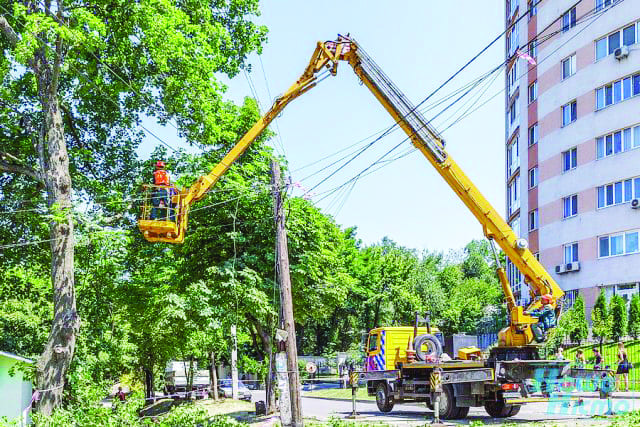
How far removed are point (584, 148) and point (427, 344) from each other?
20741 mm

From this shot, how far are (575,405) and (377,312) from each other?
126 feet

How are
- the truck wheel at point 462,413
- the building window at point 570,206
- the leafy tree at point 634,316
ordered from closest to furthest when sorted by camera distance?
the truck wheel at point 462,413 → the leafy tree at point 634,316 → the building window at point 570,206

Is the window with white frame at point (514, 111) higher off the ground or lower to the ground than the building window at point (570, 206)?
higher

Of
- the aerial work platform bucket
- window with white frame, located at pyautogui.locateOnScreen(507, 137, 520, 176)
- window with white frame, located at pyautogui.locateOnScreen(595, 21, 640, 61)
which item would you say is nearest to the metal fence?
window with white frame, located at pyautogui.locateOnScreen(595, 21, 640, 61)

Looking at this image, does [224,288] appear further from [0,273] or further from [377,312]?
[377,312]

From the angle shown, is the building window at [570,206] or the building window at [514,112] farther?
the building window at [514,112]

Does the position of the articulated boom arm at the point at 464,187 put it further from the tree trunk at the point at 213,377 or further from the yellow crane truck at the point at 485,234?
the tree trunk at the point at 213,377

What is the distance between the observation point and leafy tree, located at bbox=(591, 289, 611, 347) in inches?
1347

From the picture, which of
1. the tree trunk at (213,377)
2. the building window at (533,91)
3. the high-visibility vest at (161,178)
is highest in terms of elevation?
the building window at (533,91)

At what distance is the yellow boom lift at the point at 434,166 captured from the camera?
20406 millimetres

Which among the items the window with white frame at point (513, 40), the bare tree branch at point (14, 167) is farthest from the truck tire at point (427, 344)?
the window with white frame at point (513, 40)

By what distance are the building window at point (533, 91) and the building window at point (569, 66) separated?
10.7ft

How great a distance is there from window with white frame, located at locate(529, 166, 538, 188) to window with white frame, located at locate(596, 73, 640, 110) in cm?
722

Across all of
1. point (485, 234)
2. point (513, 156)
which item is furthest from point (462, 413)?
point (513, 156)
